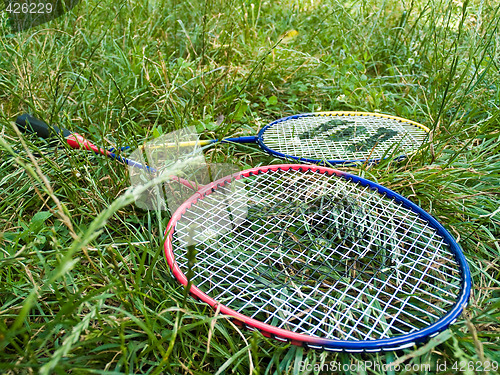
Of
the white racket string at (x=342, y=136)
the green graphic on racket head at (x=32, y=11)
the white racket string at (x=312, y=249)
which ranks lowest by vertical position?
the white racket string at (x=312, y=249)

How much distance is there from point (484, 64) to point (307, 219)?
84.4 inches

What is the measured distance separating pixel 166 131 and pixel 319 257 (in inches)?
49.3

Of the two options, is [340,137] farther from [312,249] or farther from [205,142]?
[312,249]

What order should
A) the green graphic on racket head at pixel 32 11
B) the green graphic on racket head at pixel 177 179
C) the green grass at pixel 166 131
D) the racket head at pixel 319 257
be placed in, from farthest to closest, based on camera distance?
the green graphic on racket head at pixel 32 11, the green graphic on racket head at pixel 177 179, the racket head at pixel 319 257, the green grass at pixel 166 131

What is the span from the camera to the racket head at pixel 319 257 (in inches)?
51.4

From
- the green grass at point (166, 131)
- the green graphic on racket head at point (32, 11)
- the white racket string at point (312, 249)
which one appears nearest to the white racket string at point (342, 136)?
the green grass at point (166, 131)

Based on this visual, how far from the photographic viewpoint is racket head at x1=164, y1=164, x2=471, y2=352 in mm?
1307

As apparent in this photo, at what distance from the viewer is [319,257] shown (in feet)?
5.26

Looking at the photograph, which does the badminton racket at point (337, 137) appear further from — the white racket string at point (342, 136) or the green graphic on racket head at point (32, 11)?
the green graphic on racket head at point (32, 11)

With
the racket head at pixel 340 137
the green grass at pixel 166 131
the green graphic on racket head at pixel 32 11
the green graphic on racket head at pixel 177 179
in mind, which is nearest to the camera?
the green grass at pixel 166 131

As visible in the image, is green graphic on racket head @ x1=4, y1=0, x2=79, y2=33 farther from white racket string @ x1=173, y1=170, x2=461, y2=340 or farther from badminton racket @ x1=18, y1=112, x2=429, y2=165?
white racket string @ x1=173, y1=170, x2=461, y2=340

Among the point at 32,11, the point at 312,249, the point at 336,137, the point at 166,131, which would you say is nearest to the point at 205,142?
the point at 166,131

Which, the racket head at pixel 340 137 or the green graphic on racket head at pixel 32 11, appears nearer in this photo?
the racket head at pixel 340 137

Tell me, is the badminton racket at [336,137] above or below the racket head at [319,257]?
above
